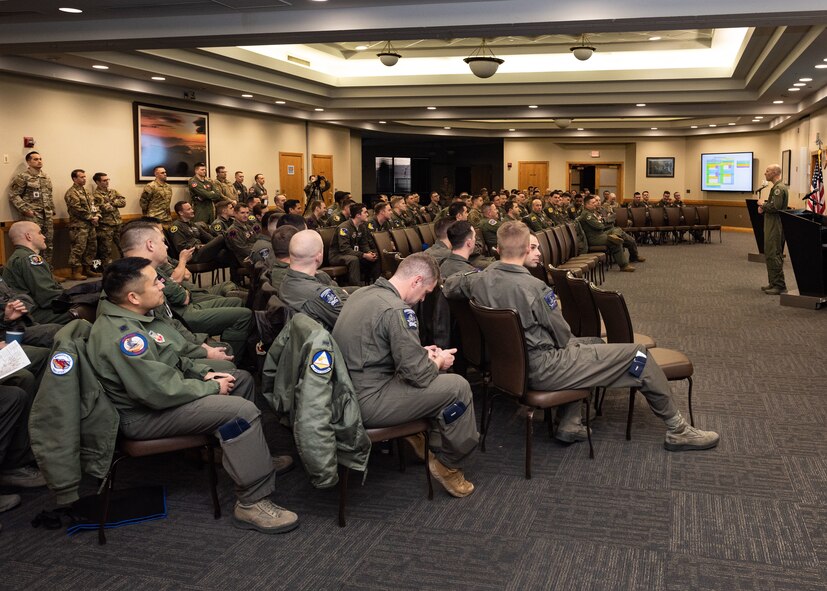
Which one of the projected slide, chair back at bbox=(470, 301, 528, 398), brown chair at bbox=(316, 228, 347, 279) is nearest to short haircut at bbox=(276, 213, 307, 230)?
brown chair at bbox=(316, 228, 347, 279)

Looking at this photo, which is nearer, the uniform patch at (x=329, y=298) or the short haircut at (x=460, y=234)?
the uniform patch at (x=329, y=298)

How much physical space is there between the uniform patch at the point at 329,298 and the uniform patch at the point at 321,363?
32.3 inches

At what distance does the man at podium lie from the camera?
9.31 m

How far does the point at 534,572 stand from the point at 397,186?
83.8 feet

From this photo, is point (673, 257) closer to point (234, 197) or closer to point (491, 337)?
point (234, 197)

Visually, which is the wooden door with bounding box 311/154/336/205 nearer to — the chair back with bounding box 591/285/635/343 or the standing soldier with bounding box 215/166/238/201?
the standing soldier with bounding box 215/166/238/201

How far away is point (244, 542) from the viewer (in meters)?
3.07

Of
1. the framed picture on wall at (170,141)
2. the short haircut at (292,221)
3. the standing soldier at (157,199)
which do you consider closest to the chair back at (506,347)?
the short haircut at (292,221)

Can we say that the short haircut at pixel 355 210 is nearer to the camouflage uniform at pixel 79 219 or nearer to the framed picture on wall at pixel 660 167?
the camouflage uniform at pixel 79 219

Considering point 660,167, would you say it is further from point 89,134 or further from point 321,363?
point 321,363

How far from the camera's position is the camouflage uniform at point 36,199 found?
9883 millimetres

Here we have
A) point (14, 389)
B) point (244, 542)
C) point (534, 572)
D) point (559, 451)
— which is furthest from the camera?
point (559, 451)

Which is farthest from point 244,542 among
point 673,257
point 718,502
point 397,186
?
point 397,186

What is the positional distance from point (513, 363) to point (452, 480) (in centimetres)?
66
